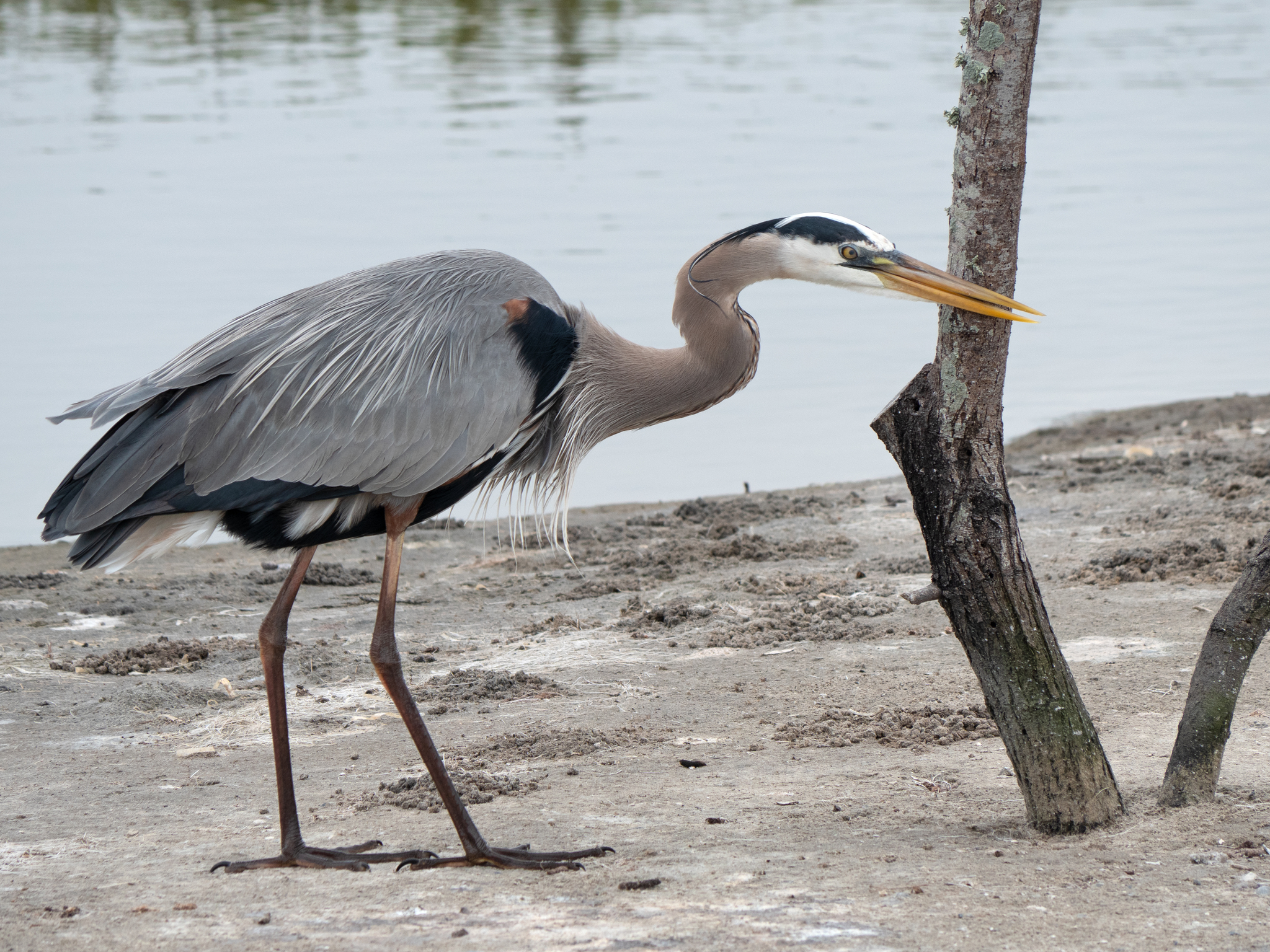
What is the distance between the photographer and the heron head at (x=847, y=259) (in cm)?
450

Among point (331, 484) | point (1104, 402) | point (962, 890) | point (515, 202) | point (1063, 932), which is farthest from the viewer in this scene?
point (515, 202)

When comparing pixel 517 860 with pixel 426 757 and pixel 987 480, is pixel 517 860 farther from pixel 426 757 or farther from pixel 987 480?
pixel 987 480

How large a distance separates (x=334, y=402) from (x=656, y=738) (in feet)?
5.43

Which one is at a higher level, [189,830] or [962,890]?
[962,890]

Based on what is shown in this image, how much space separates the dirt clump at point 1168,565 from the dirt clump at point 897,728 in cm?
162

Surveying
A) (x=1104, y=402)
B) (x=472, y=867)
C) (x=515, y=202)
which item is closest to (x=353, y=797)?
(x=472, y=867)

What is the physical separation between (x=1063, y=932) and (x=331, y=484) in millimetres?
2453

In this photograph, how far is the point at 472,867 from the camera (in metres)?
4.26

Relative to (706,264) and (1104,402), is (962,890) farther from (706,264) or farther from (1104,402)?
(1104,402)

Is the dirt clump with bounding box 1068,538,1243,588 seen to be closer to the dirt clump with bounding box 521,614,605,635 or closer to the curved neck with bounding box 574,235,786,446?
the dirt clump with bounding box 521,614,605,635

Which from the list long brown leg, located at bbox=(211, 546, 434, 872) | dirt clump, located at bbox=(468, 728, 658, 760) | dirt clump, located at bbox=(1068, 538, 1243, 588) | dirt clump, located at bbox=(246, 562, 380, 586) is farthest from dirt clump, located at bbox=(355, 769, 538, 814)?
dirt clump, located at bbox=(1068, 538, 1243, 588)

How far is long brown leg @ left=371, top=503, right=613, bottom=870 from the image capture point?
4.22 meters

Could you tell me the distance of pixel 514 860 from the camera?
167 inches

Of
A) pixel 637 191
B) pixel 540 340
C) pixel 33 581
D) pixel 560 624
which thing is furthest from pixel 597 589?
pixel 637 191
